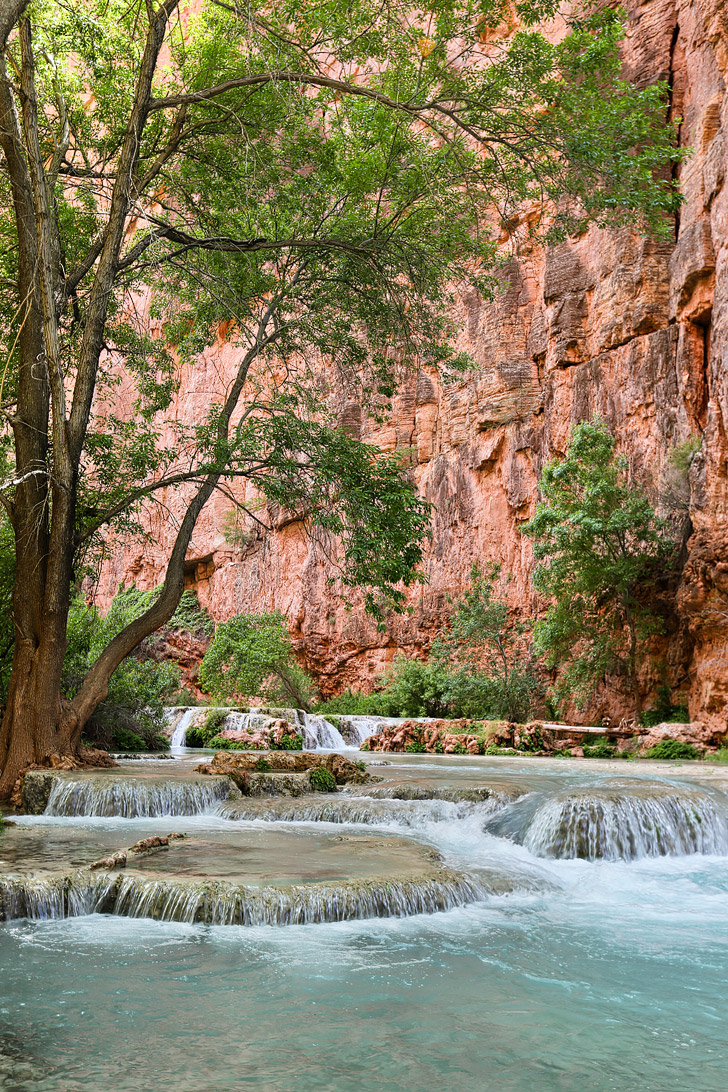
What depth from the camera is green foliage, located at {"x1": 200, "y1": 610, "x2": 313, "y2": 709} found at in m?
25.5

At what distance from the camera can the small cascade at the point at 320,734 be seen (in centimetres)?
2131

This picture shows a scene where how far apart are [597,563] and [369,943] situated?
1592cm

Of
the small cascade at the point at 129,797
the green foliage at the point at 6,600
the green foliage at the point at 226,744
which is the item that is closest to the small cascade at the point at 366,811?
the small cascade at the point at 129,797

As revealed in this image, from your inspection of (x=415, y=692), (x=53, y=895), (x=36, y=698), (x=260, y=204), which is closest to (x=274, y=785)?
(x=36, y=698)

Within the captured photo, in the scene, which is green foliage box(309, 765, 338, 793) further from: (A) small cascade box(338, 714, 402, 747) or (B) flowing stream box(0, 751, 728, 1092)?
(A) small cascade box(338, 714, 402, 747)

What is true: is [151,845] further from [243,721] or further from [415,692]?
[415,692]

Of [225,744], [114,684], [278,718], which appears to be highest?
[114,684]

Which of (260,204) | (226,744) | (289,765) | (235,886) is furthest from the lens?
(226,744)

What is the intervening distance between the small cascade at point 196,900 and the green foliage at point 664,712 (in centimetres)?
1522

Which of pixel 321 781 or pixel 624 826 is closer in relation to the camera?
pixel 624 826

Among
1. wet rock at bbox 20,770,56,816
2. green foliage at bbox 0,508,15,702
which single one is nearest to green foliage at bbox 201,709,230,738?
green foliage at bbox 0,508,15,702

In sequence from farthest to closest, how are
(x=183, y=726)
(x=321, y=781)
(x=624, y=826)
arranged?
(x=183, y=726) → (x=321, y=781) → (x=624, y=826)

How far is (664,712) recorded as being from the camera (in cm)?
1995

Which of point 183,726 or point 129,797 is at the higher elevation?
point 183,726
